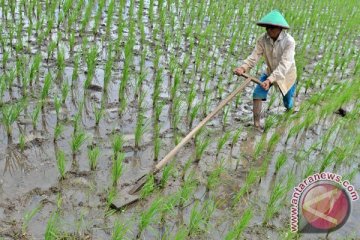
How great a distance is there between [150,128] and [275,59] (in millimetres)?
1323

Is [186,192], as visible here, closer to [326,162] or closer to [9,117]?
[326,162]

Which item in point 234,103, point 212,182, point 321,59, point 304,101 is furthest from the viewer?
point 321,59

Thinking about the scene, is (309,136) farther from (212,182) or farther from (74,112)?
(74,112)

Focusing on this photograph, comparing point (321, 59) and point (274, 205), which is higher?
point (321, 59)

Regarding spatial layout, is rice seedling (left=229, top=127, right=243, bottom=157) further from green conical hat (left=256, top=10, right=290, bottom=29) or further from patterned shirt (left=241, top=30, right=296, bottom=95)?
green conical hat (left=256, top=10, right=290, bottom=29)

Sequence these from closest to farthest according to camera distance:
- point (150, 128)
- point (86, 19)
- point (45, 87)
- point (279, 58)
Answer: point (45, 87) → point (150, 128) → point (279, 58) → point (86, 19)

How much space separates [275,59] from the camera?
12.4ft

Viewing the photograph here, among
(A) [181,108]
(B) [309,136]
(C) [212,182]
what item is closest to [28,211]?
(C) [212,182]

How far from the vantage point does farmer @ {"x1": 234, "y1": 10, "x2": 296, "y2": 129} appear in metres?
3.39

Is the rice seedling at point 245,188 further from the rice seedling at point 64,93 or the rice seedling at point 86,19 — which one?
the rice seedling at point 86,19

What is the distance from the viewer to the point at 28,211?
7.79 feet

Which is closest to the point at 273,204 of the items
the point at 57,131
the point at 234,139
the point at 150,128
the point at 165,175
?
the point at 165,175

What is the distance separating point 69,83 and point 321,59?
365cm

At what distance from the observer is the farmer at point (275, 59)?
134 inches
